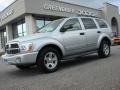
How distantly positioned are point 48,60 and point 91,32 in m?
2.55

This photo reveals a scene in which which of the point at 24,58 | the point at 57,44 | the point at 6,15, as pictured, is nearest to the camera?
the point at 24,58

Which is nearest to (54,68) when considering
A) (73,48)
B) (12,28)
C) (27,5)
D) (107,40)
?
(73,48)

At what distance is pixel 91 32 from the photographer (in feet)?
29.7

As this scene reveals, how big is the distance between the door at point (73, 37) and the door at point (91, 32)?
298 millimetres

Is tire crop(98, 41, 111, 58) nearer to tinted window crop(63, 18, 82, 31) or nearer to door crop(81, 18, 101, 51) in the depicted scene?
door crop(81, 18, 101, 51)

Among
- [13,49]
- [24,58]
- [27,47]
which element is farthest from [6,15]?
[24,58]

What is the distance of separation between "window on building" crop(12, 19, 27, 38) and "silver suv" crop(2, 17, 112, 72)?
16796 mm

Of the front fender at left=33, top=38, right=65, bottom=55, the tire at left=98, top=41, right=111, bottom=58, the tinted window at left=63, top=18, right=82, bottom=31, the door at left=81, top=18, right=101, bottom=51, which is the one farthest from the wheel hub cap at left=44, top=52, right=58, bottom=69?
the tire at left=98, top=41, right=111, bottom=58

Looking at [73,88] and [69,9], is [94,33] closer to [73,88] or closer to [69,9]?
[73,88]

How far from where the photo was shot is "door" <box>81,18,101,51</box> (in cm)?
886

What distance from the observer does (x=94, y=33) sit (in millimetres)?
9188

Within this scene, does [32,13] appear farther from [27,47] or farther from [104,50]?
[27,47]

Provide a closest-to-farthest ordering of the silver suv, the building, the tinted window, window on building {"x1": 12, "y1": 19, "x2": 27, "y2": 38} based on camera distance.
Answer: the silver suv < the tinted window < the building < window on building {"x1": 12, "y1": 19, "x2": 27, "y2": 38}

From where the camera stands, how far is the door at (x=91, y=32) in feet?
29.1
